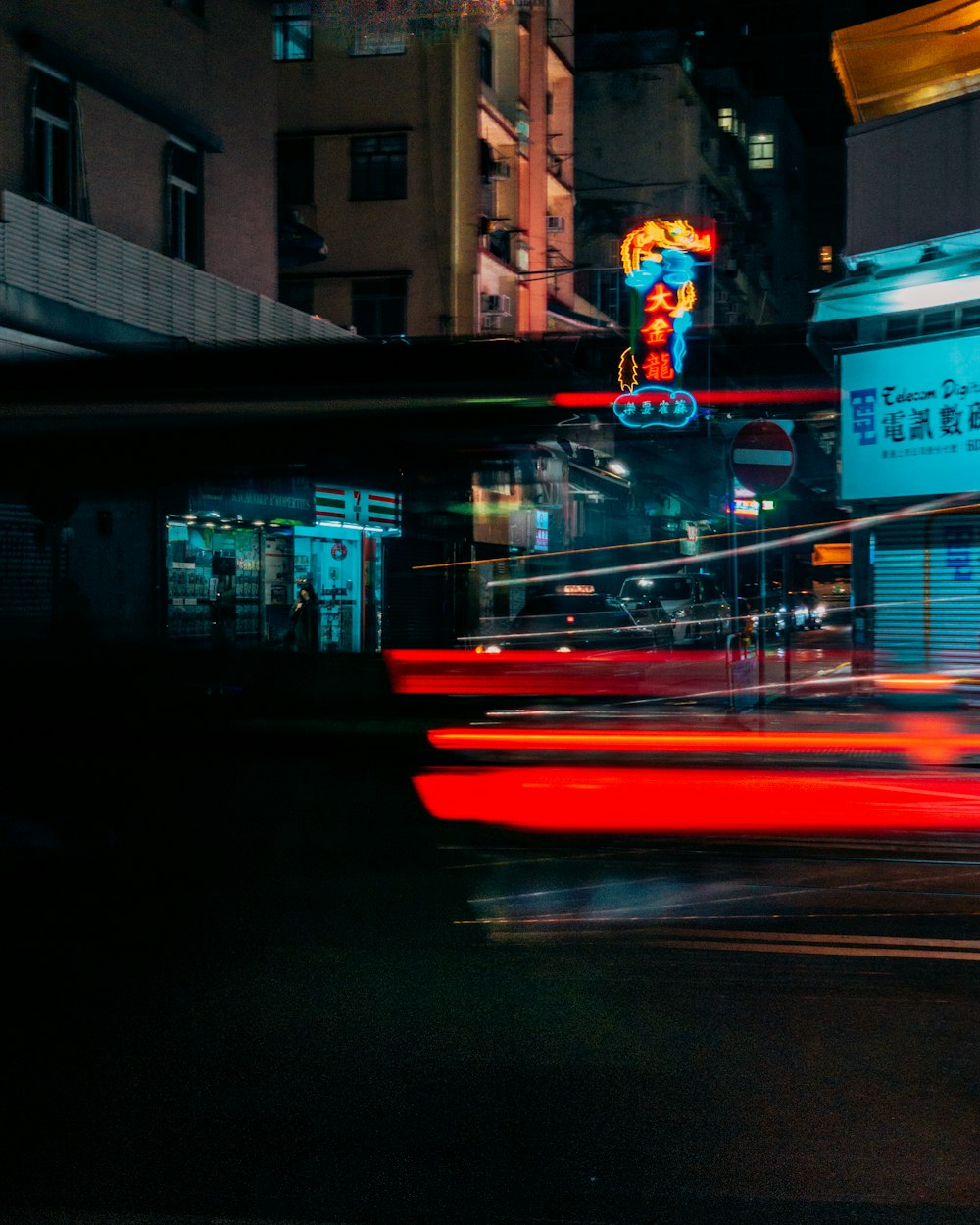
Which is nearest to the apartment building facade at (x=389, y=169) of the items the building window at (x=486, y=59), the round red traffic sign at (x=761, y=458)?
the building window at (x=486, y=59)

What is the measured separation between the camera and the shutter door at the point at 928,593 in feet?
57.6

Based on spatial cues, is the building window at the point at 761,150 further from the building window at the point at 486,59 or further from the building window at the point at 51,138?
the building window at the point at 51,138

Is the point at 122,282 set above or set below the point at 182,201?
below

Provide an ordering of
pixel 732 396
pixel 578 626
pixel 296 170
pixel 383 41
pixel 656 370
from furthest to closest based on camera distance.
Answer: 1. pixel 296 170
2. pixel 383 41
3. pixel 578 626
4. pixel 656 370
5. pixel 732 396

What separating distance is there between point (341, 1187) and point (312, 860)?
15.7 ft

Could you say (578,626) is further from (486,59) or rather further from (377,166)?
(486,59)

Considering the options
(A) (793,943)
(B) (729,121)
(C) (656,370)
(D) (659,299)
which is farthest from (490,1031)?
(B) (729,121)

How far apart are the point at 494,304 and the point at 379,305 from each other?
9.50 feet

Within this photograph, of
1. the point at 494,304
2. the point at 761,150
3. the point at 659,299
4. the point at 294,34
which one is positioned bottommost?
the point at 659,299

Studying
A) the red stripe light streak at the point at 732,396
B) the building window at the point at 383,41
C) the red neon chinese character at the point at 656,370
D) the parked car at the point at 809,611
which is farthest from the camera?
the parked car at the point at 809,611

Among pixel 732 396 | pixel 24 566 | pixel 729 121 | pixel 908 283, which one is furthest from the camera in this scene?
pixel 729 121

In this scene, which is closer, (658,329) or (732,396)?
(732,396)

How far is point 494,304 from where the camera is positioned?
31.8 metres

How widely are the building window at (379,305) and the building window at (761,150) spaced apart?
116 feet
